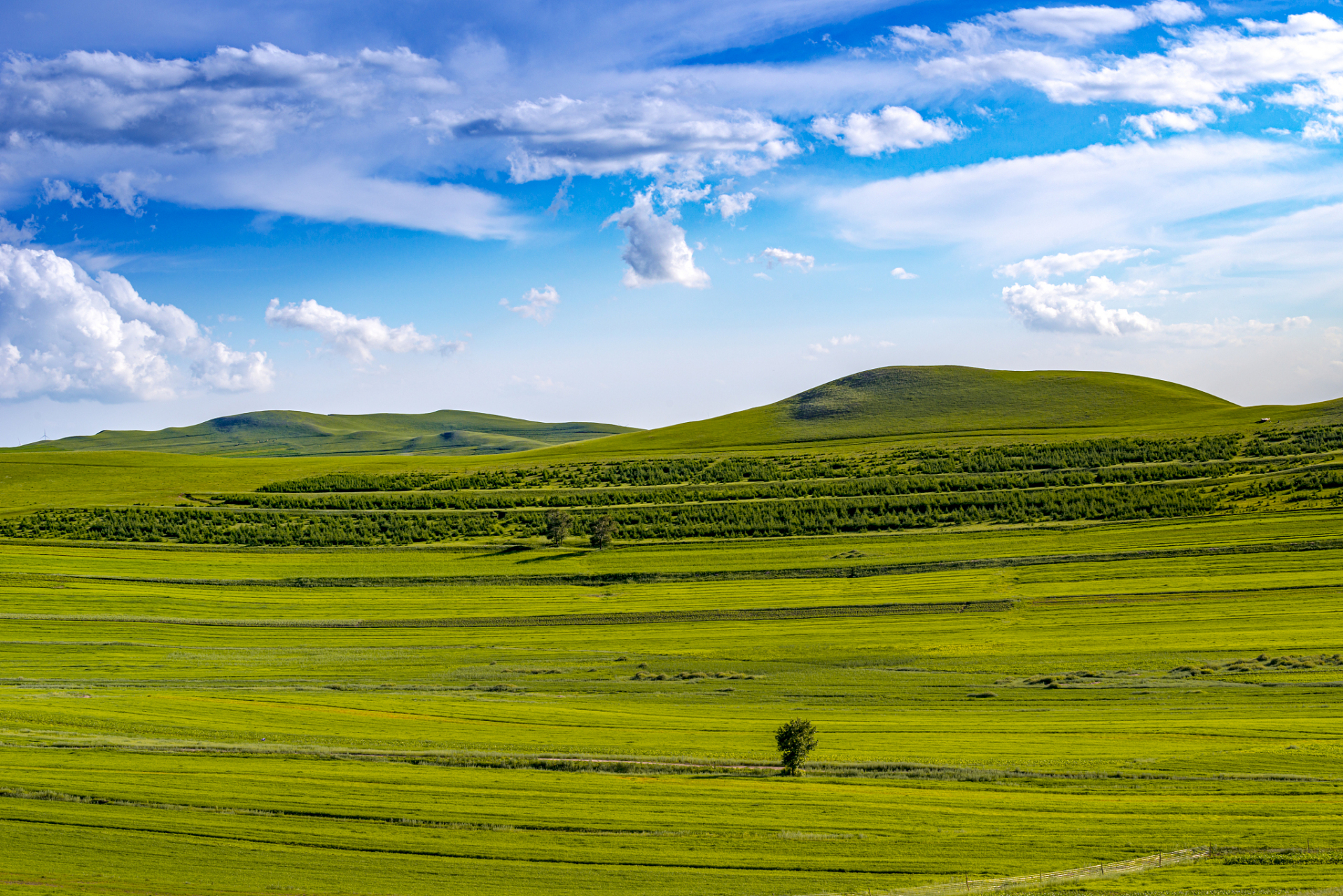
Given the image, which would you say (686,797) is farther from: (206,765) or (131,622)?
(131,622)

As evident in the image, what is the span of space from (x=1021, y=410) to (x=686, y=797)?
12031cm

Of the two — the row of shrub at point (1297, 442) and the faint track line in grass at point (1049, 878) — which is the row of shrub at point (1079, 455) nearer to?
the row of shrub at point (1297, 442)

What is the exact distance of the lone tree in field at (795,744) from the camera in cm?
2825

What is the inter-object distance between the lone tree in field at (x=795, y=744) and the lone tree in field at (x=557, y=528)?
4661cm

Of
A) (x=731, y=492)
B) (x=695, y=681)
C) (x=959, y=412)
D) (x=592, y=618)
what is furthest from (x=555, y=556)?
(x=959, y=412)

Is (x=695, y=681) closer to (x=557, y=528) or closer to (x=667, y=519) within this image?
(x=557, y=528)

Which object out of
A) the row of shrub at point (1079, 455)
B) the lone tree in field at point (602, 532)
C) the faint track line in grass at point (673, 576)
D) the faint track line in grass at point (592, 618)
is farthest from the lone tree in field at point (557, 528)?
the row of shrub at point (1079, 455)

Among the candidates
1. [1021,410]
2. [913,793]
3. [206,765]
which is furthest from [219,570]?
[1021,410]

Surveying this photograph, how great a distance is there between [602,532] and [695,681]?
1248 inches

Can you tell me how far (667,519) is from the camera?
7988 centimetres

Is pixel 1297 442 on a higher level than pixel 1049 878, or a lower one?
higher

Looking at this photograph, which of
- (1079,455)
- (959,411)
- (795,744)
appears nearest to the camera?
(795,744)

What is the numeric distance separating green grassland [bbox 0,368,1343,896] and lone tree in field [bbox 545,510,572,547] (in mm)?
1599

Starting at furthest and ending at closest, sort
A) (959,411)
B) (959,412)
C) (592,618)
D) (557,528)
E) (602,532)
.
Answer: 1. (959,411)
2. (959,412)
3. (557,528)
4. (602,532)
5. (592,618)
